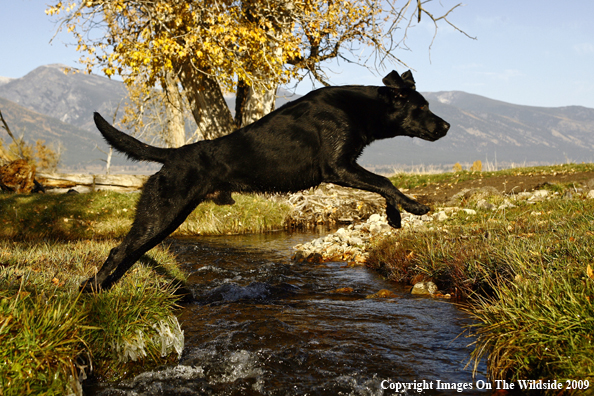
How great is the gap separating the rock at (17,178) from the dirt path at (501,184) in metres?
11.6

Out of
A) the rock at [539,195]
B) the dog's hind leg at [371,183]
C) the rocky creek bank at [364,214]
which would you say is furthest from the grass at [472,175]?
the dog's hind leg at [371,183]

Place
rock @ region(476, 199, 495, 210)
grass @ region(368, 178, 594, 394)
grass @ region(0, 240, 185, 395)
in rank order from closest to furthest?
grass @ region(0, 240, 185, 395)
grass @ region(368, 178, 594, 394)
rock @ region(476, 199, 495, 210)

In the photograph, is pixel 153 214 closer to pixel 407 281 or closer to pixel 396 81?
pixel 396 81

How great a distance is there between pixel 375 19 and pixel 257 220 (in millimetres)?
6802

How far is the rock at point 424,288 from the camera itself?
5535mm

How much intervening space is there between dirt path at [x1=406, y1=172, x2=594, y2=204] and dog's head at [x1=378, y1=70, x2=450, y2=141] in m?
8.77

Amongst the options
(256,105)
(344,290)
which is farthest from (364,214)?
(344,290)

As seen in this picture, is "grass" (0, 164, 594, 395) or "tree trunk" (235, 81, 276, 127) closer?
"grass" (0, 164, 594, 395)

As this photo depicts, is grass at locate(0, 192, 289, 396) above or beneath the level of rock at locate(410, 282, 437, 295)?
above

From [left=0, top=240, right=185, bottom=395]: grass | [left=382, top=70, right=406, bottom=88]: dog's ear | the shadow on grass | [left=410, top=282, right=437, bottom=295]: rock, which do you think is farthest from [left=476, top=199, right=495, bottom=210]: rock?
the shadow on grass

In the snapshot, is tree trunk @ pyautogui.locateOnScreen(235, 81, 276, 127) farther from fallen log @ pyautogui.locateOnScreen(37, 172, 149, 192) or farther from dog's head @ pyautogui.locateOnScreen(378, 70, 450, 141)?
dog's head @ pyautogui.locateOnScreen(378, 70, 450, 141)

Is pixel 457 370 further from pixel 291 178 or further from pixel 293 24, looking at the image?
pixel 293 24

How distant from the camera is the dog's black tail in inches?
174

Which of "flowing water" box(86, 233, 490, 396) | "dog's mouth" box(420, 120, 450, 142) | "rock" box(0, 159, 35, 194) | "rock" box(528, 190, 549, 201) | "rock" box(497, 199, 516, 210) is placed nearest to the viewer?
"flowing water" box(86, 233, 490, 396)
